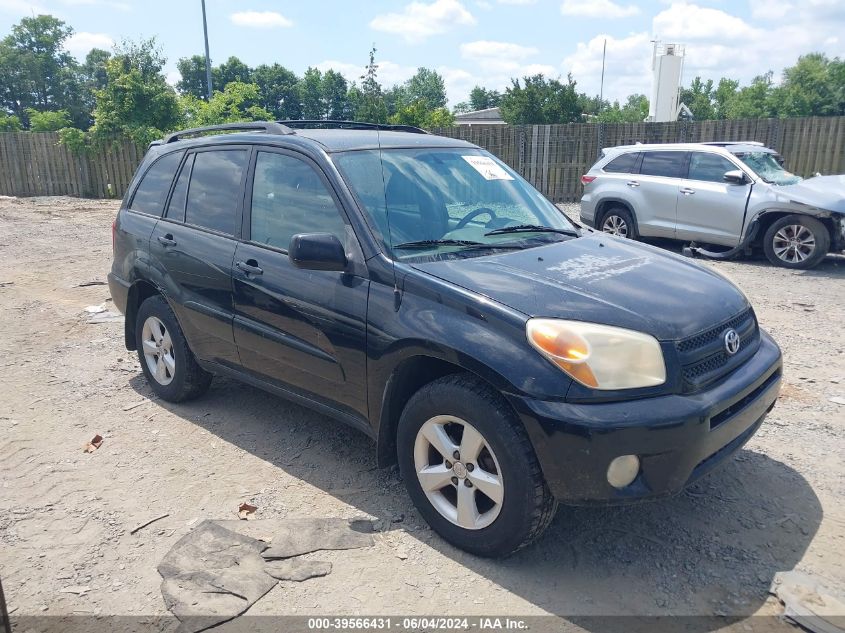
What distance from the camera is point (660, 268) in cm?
353

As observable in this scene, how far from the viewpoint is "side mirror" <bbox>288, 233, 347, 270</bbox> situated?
3.30 metres

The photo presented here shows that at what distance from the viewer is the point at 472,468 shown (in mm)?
2951

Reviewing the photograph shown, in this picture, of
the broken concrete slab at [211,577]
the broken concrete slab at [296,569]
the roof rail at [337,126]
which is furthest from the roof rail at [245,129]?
the broken concrete slab at [296,569]

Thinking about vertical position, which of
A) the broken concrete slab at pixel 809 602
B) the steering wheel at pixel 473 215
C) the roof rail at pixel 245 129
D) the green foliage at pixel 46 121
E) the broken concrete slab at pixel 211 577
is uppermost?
the green foliage at pixel 46 121

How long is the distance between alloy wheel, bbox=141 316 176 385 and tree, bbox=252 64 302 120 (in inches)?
3330

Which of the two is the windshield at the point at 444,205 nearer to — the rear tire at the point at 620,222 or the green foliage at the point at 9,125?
the rear tire at the point at 620,222

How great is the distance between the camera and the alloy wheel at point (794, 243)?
932 centimetres

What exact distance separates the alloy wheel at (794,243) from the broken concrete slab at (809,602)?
7726 millimetres

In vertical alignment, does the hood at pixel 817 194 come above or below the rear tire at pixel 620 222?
above

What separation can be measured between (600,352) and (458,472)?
849mm

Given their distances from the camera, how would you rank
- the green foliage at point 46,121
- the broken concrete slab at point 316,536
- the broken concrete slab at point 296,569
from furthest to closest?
the green foliage at point 46,121 → the broken concrete slab at point 316,536 → the broken concrete slab at point 296,569

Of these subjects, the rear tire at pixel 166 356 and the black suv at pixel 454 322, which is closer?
the black suv at pixel 454 322

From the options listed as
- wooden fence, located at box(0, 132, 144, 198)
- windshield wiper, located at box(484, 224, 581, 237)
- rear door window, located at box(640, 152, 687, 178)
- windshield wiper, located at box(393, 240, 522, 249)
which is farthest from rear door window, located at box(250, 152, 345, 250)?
wooden fence, located at box(0, 132, 144, 198)

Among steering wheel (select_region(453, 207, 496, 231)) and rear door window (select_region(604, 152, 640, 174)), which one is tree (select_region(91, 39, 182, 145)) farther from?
steering wheel (select_region(453, 207, 496, 231))
